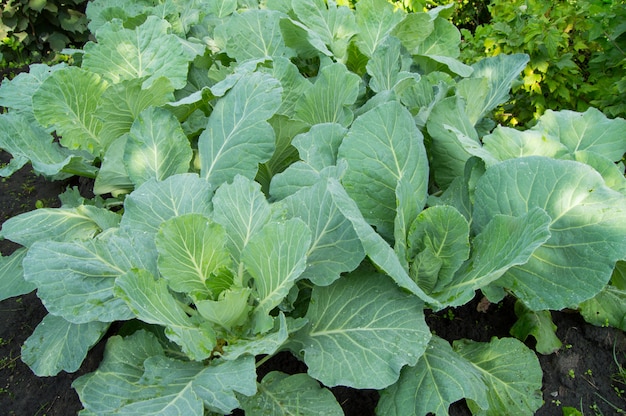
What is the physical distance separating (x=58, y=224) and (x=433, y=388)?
Answer: 1.54 meters

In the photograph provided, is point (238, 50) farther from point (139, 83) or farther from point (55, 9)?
point (55, 9)

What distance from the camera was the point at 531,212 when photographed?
1.48 meters

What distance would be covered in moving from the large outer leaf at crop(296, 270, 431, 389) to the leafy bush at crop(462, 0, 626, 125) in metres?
2.09

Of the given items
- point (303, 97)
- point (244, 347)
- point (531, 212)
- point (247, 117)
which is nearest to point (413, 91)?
point (303, 97)

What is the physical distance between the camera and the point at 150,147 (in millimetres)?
2033

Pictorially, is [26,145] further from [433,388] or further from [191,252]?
[433,388]

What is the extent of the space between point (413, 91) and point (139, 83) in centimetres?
117

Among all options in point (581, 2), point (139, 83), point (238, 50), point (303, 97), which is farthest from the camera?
point (581, 2)

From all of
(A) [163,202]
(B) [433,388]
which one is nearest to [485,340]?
(B) [433,388]

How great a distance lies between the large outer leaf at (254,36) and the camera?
8.39ft

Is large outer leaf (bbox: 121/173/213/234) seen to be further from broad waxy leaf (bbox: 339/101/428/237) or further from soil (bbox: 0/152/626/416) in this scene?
soil (bbox: 0/152/626/416)

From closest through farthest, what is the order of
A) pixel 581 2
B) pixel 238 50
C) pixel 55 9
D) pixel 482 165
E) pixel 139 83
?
pixel 482 165, pixel 139 83, pixel 238 50, pixel 581 2, pixel 55 9

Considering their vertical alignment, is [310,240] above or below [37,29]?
above

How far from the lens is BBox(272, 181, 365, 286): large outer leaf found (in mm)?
1668
